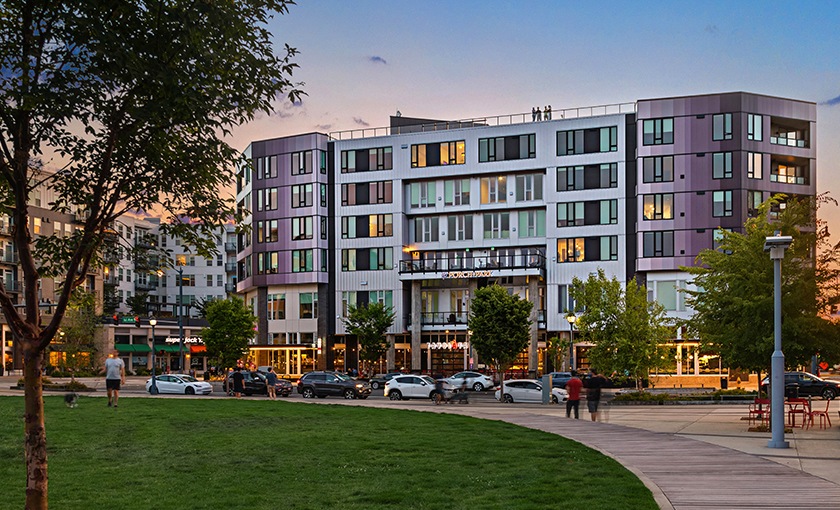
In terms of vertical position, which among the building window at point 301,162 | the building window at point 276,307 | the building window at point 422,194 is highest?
the building window at point 301,162

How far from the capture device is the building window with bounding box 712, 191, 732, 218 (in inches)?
2827

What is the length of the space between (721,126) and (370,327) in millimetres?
33667

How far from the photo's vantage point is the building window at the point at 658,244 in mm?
73125

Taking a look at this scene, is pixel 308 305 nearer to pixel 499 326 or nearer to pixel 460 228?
pixel 460 228

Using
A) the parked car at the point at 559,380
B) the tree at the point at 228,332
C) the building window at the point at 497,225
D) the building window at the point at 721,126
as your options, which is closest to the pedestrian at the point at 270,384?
the parked car at the point at 559,380

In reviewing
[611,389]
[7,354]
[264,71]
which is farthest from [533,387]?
[7,354]

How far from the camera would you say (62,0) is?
31.6 ft

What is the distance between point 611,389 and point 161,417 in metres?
37.9

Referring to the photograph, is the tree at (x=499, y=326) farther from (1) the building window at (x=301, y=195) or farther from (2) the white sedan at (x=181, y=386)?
(1) the building window at (x=301, y=195)

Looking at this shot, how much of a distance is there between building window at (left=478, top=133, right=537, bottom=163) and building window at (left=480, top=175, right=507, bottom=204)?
177 centimetres

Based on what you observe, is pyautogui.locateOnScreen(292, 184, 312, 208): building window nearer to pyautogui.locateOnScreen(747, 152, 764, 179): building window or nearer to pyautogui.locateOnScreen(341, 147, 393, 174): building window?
pyautogui.locateOnScreen(341, 147, 393, 174): building window

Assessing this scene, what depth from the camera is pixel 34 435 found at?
10594mm

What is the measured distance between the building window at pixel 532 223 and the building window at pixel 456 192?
5.34 m

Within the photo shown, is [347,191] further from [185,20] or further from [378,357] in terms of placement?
[185,20]
